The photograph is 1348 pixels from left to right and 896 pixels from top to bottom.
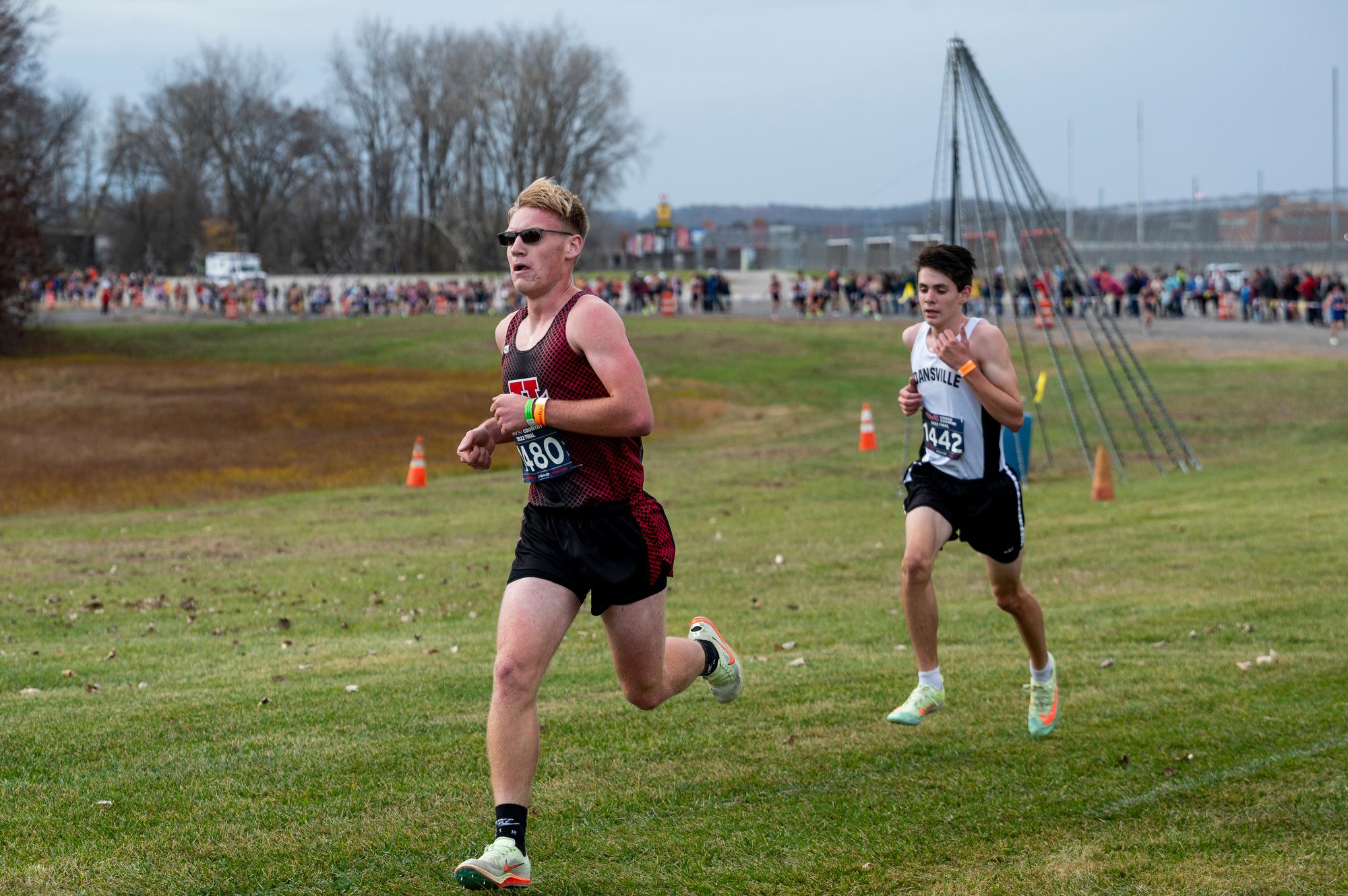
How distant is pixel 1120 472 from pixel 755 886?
623 inches

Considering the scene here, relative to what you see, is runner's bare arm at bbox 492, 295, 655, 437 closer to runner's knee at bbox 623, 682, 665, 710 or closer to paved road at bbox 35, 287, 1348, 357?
runner's knee at bbox 623, 682, 665, 710

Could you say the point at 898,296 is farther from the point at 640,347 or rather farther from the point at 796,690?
the point at 796,690

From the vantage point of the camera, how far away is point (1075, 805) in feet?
17.2

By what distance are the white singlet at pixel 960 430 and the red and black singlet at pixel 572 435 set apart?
2185 millimetres

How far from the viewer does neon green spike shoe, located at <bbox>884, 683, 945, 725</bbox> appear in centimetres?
622

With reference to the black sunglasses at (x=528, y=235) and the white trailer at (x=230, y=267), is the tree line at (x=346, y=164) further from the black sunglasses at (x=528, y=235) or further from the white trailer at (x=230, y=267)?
the black sunglasses at (x=528, y=235)

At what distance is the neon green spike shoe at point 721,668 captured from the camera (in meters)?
5.68

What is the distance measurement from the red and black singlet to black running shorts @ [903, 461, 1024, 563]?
84.6 inches

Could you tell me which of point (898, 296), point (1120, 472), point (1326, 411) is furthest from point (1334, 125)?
point (1120, 472)

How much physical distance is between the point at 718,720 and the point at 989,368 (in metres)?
2.27

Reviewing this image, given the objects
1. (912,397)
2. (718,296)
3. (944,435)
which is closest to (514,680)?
(944,435)

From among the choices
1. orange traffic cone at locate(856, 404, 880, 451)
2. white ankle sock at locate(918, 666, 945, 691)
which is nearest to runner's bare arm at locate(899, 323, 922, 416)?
white ankle sock at locate(918, 666, 945, 691)

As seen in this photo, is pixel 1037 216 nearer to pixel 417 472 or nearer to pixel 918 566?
pixel 417 472

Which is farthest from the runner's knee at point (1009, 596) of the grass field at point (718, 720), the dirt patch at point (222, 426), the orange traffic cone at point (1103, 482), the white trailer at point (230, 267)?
the white trailer at point (230, 267)
